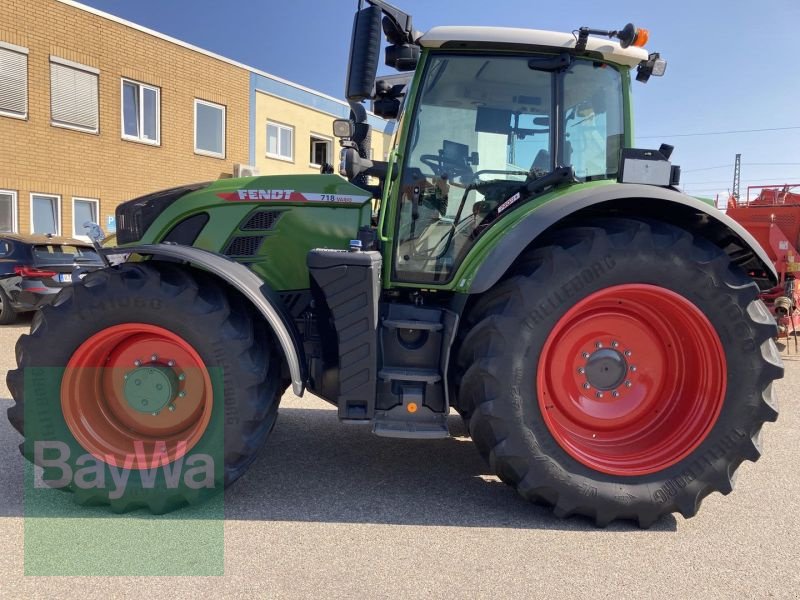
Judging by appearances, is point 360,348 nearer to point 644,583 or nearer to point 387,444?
point 387,444

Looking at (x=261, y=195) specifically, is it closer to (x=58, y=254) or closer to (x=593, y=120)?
(x=593, y=120)

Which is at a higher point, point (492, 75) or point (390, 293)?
→ point (492, 75)

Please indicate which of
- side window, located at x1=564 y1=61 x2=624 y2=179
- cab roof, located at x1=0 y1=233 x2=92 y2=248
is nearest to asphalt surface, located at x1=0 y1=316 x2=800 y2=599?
side window, located at x1=564 y1=61 x2=624 y2=179

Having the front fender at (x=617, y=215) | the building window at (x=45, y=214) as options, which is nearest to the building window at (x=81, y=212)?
the building window at (x=45, y=214)

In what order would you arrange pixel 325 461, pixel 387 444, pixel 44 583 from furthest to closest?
pixel 387 444
pixel 325 461
pixel 44 583

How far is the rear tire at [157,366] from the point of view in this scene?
114 inches

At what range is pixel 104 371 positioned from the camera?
314 centimetres

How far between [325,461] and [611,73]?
2.84 metres

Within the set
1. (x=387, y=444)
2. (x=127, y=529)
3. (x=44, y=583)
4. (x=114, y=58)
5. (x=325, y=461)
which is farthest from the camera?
(x=114, y=58)

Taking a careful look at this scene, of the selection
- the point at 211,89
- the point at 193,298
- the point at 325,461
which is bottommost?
the point at 325,461

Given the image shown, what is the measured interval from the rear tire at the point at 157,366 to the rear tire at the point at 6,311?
749 centimetres

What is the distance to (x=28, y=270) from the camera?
916cm

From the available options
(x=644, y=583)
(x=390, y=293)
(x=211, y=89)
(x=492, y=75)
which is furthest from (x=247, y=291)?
(x=211, y=89)

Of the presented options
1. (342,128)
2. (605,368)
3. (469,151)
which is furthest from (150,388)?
(605,368)
